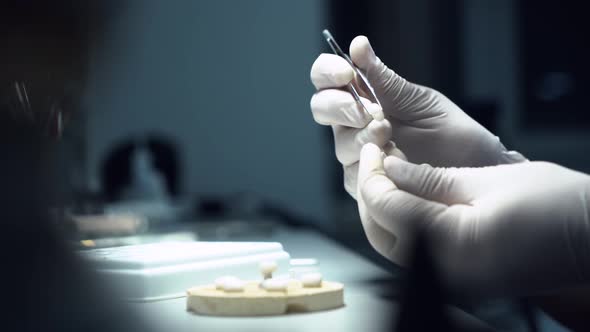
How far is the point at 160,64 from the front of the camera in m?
4.80

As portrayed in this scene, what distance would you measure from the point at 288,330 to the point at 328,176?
430cm

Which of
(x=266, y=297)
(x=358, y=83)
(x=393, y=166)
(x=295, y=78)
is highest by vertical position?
(x=295, y=78)

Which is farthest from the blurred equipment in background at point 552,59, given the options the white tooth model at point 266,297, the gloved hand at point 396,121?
the white tooth model at point 266,297

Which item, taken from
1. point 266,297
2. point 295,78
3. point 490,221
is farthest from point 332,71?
point 295,78

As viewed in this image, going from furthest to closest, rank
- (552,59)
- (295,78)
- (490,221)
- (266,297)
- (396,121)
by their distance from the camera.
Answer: (295,78) → (552,59) → (396,121) → (490,221) → (266,297)

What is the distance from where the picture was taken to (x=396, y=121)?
1.28m

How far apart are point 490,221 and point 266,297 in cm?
30

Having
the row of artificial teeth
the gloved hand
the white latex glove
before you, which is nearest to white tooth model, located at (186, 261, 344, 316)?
the row of artificial teeth

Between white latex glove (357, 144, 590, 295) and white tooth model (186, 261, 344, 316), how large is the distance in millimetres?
138

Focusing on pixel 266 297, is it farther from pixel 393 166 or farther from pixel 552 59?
pixel 552 59

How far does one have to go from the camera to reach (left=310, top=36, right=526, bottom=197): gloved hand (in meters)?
1.14

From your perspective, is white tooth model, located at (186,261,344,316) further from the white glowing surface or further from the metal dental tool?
the metal dental tool

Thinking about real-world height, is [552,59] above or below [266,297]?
above

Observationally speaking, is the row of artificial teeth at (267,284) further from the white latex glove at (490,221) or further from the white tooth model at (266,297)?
the white latex glove at (490,221)
